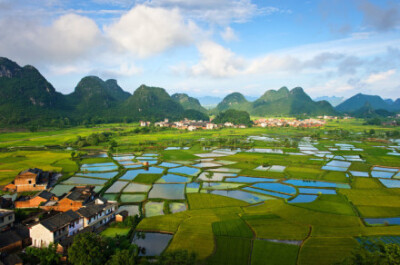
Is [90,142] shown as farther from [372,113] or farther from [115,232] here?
[372,113]

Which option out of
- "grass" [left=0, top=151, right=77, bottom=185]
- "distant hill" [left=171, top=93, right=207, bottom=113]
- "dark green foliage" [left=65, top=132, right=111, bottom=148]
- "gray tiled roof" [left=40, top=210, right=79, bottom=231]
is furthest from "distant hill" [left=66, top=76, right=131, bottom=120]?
"gray tiled roof" [left=40, top=210, right=79, bottom=231]

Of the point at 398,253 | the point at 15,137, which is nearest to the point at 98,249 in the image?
the point at 398,253

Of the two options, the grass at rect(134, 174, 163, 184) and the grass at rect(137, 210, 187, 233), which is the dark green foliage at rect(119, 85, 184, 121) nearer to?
the grass at rect(134, 174, 163, 184)

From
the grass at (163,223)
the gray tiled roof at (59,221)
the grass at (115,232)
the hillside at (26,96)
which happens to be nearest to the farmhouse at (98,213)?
the gray tiled roof at (59,221)

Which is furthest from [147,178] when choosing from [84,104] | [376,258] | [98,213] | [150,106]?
[150,106]

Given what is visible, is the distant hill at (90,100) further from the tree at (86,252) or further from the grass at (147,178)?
the tree at (86,252)

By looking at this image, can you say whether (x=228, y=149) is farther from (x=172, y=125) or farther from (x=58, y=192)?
(x=172, y=125)
